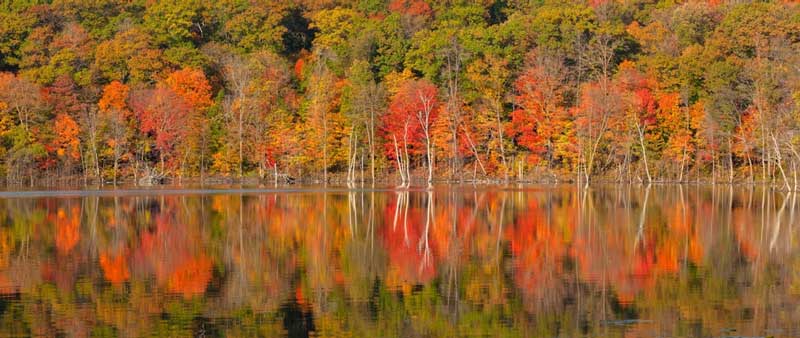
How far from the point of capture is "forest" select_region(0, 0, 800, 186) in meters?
69.4

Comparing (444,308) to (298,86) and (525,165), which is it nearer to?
(525,165)

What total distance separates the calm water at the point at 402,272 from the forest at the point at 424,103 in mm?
29197

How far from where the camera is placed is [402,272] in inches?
862

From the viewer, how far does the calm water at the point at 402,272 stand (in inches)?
631

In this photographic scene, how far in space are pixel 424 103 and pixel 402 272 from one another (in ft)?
155

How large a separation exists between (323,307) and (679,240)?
14.4 meters

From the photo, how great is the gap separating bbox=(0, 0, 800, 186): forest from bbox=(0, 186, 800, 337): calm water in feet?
95.8

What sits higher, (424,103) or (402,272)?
(424,103)

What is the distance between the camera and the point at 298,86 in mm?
86688

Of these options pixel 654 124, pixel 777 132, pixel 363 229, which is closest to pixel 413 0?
pixel 654 124

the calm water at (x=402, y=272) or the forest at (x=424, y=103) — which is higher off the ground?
the forest at (x=424, y=103)

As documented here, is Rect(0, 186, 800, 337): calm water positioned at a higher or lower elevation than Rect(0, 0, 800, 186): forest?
lower

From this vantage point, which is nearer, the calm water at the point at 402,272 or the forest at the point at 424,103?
the calm water at the point at 402,272

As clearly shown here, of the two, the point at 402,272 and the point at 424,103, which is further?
the point at 424,103
